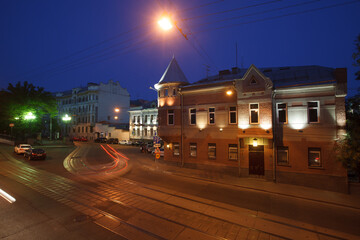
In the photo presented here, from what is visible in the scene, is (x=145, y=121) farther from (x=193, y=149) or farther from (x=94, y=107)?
(x=193, y=149)

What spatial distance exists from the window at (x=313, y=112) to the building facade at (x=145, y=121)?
1465 inches

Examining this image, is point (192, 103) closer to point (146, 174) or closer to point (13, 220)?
point (146, 174)

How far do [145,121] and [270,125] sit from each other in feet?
131

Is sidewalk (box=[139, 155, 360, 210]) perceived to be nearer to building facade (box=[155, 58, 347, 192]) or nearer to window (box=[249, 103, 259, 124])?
building facade (box=[155, 58, 347, 192])

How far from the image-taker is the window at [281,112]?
16.1 meters

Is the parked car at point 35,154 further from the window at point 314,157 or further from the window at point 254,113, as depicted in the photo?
the window at point 314,157

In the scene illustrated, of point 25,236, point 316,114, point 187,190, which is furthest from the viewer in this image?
point 316,114

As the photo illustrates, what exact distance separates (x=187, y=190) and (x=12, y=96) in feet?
152

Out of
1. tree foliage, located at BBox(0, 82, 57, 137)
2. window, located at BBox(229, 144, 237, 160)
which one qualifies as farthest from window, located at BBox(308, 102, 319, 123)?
tree foliage, located at BBox(0, 82, 57, 137)

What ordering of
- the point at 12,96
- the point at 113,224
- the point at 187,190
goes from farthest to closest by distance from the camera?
the point at 12,96 < the point at 187,190 < the point at 113,224

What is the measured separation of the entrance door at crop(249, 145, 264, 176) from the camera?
1661 cm

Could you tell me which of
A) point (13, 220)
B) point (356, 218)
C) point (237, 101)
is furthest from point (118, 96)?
point (356, 218)

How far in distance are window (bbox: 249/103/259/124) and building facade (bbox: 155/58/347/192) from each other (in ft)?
0.27

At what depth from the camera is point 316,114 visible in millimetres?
15148
